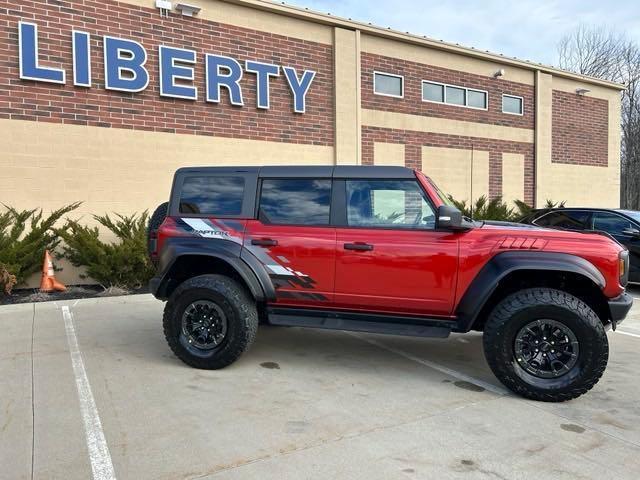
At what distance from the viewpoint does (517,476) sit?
114 inches

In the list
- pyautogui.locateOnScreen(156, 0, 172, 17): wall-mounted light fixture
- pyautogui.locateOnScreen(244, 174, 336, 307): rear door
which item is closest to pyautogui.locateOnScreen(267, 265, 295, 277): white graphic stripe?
pyautogui.locateOnScreen(244, 174, 336, 307): rear door

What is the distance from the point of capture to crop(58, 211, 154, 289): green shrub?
900 centimetres

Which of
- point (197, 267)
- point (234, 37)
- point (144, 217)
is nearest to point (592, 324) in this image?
point (197, 267)

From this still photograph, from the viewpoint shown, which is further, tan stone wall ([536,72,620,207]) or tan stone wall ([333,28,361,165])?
tan stone wall ([536,72,620,207])

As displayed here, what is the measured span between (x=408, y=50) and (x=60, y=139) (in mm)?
9161

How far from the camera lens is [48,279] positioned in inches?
351

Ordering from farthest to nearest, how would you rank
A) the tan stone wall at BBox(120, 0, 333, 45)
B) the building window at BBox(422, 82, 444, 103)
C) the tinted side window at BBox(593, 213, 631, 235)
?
the building window at BBox(422, 82, 444, 103), the tan stone wall at BBox(120, 0, 333, 45), the tinted side window at BBox(593, 213, 631, 235)

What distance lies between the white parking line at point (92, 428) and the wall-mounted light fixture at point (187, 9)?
25.7 ft

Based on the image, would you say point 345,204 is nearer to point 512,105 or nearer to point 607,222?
point 607,222

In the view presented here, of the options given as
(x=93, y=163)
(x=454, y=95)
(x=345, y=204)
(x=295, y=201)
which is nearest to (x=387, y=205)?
(x=345, y=204)

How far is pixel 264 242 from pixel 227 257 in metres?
0.38

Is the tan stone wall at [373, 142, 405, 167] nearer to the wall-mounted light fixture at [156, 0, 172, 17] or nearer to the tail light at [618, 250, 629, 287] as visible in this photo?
the wall-mounted light fixture at [156, 0, 172, 17]

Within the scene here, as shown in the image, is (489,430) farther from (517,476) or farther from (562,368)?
(562,368)

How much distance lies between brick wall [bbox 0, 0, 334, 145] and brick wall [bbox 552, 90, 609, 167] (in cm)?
917
